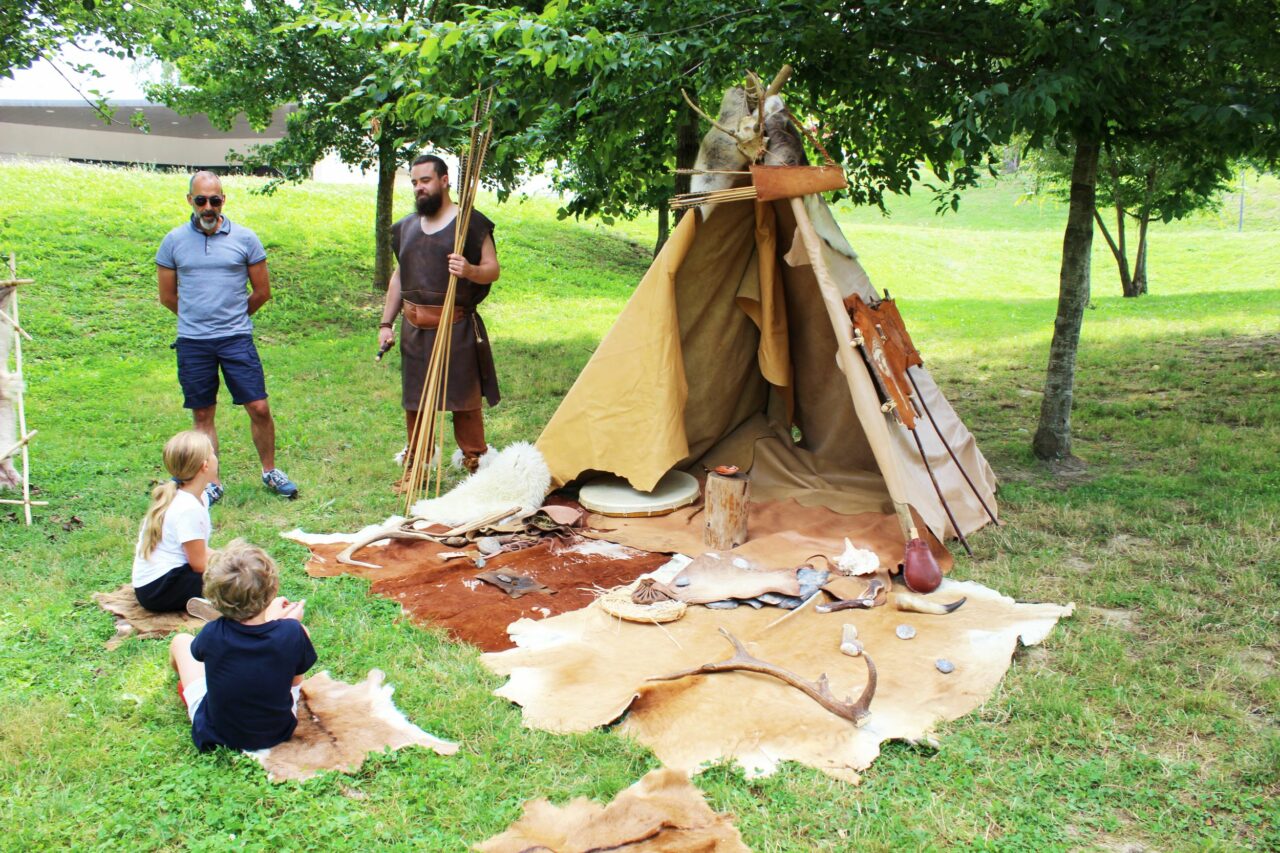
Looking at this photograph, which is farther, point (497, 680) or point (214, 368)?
point (214, 368)

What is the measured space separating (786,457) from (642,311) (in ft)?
4.08

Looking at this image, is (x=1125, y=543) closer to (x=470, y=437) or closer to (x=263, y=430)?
(x=470, y=437)

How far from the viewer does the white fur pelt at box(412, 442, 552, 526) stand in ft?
16.5

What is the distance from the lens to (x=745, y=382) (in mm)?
5801

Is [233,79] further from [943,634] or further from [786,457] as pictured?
[943,634]

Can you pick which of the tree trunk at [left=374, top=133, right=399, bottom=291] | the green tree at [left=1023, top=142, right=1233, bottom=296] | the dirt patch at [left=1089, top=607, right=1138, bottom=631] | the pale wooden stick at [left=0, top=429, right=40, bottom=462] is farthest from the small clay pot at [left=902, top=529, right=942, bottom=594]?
the tree trunk at [left=374, top=133, right=399, bottom=291]

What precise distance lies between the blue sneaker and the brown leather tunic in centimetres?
80

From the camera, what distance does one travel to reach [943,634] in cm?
366

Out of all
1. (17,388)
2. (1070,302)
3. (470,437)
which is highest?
(1070,302)

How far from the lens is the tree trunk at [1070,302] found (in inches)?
223

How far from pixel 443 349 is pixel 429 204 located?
801 mm

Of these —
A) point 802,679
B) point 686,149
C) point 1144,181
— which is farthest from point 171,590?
point 1144,181

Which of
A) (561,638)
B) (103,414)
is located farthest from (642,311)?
(103,414)

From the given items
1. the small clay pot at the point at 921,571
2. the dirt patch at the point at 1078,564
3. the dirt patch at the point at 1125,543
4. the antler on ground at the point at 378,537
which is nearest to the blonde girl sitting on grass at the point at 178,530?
the antler on ground at the point at 378,537
